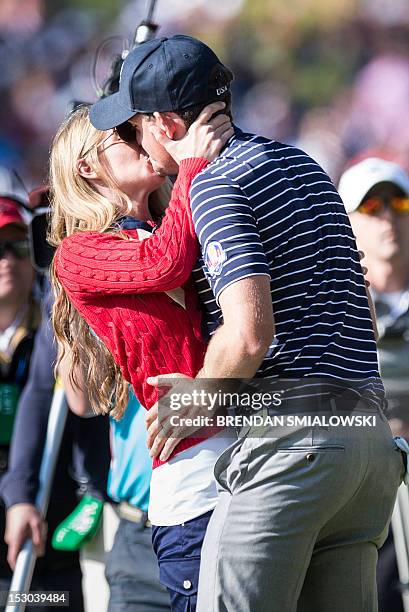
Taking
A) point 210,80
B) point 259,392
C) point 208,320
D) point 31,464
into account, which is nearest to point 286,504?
point 259,392

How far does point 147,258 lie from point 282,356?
326mm

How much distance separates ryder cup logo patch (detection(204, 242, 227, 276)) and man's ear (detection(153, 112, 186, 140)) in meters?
0.32

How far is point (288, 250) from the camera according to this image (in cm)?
200

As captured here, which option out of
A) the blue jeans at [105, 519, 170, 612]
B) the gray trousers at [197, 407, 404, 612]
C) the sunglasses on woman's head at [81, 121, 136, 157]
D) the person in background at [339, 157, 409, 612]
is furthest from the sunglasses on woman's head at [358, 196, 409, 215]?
the gray trousers at [197, 407, 404, 612]

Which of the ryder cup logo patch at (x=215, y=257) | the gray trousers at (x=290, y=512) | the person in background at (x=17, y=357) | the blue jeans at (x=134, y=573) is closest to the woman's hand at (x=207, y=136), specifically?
the ryder cup logo patch at (x=215, y=257)

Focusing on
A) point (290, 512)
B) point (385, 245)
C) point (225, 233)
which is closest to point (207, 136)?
point (225, 233)

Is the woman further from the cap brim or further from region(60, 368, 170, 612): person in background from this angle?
region(60, 368, 170, 612): person in background

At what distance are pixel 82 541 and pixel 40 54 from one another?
6.41m

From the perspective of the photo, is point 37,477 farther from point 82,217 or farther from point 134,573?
point 82,217

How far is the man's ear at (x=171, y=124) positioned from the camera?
2156 mm

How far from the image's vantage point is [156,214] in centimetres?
264

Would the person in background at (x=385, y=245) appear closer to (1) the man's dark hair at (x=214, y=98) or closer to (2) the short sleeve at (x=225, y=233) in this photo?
(1) the man's dark hair at (x=214, y=98)

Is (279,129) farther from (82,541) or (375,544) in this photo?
(375,544)

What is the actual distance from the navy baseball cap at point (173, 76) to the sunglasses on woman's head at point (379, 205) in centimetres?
200
